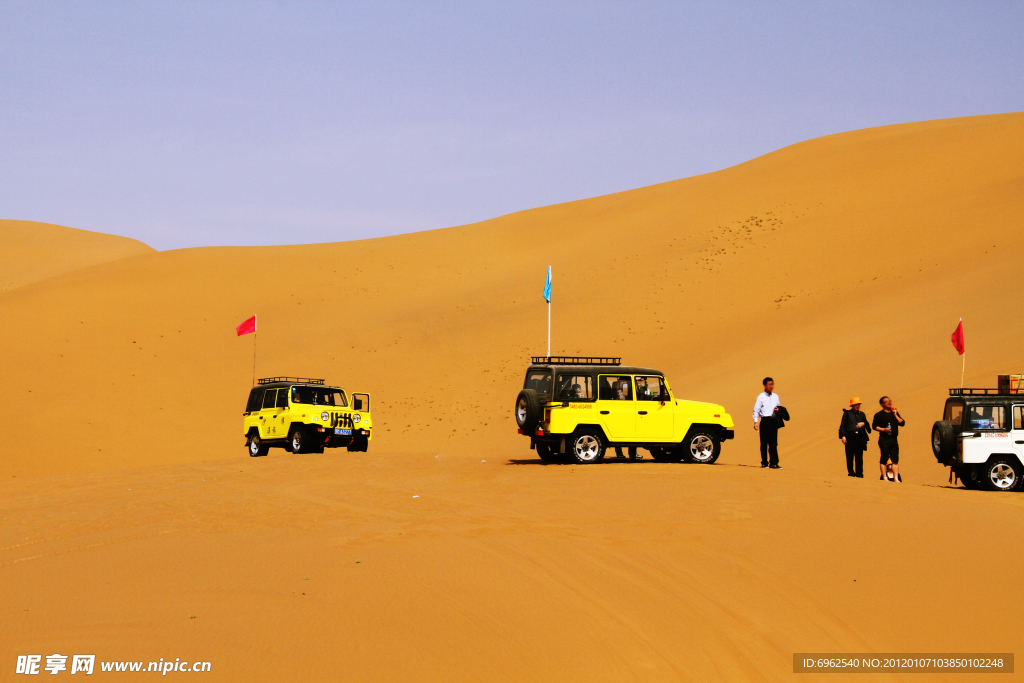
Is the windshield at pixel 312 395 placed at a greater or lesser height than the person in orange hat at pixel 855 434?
greater

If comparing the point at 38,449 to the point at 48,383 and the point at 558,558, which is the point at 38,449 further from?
the point at 558,558

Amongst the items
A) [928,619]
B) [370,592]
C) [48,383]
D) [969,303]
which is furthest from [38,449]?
[969,303]

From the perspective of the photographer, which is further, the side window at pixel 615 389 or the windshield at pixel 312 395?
the windshield at pixel 312 395

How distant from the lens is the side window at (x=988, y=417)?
14.5m

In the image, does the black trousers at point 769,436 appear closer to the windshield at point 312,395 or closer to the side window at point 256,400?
the windshield at point 312,395

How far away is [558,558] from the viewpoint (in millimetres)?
8789

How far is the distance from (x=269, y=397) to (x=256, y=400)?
0.81m

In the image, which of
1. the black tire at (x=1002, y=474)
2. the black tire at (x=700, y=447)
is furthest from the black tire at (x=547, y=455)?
the black tire at (x=1002, y=474)

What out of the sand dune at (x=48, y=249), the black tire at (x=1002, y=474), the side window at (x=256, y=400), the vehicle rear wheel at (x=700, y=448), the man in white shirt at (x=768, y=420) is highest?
the sand dune at (x=48, y=249)

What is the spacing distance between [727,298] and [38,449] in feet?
85.9

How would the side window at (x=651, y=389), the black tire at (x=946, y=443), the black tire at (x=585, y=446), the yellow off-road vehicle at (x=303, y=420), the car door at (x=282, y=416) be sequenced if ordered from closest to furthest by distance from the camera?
the black tire at (x=946, y=443) < the black tire at (x=585, y=446) < the side window at (x=651, y=389) < the yellow off-road vehicle at (x=303, y=420) < the car door at (x=282, y=416)

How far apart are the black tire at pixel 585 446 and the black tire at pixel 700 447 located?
5.51ft

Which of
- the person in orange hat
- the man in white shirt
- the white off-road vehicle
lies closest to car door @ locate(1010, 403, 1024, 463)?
the white off-road vehicle

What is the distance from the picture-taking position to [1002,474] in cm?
1439
